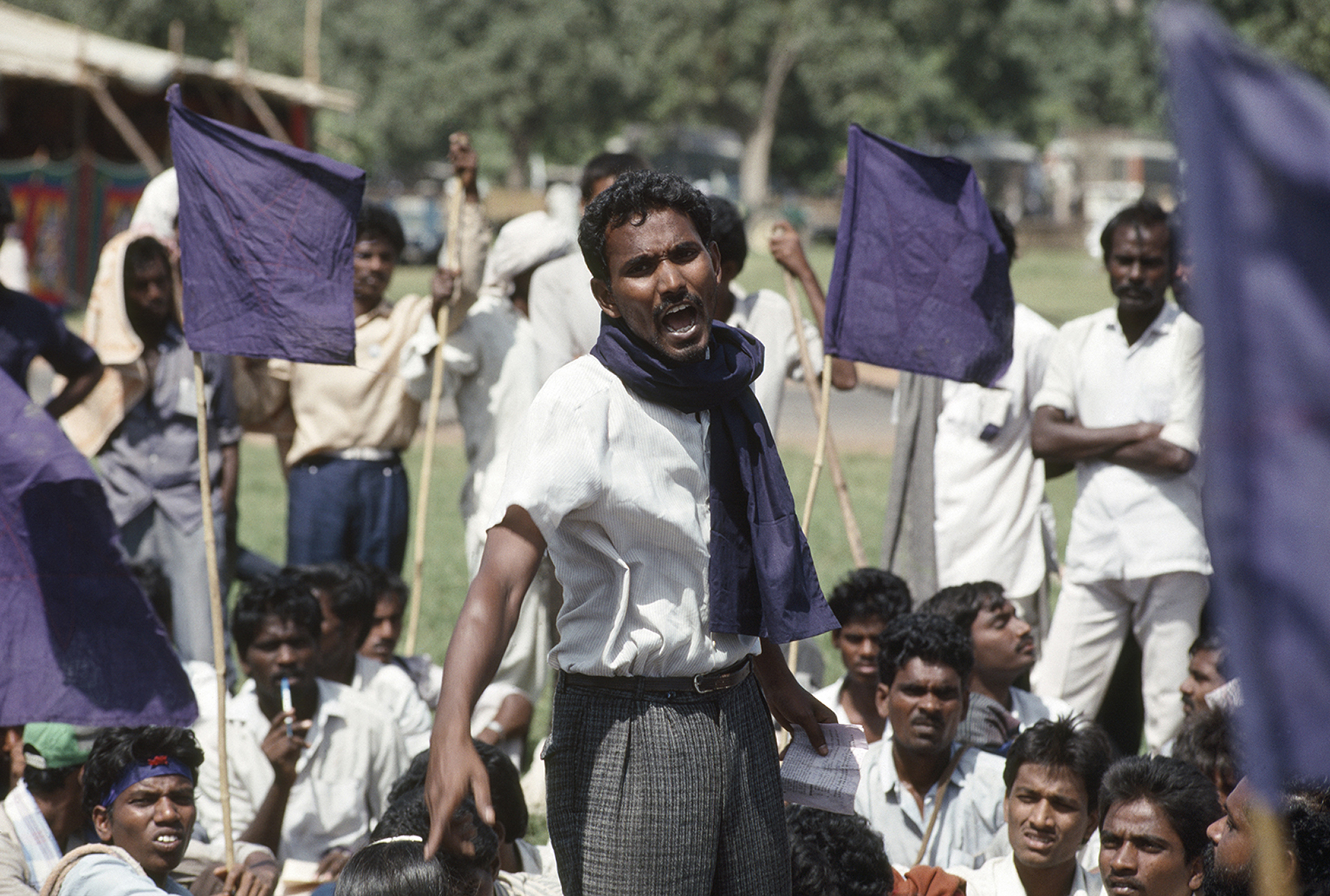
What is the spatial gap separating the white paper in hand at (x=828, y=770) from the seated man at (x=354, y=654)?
2.54 metres

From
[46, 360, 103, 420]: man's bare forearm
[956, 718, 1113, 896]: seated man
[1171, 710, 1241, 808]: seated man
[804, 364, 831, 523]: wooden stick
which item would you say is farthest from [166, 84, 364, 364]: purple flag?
[1171, 710, 1241, 808]: seated man

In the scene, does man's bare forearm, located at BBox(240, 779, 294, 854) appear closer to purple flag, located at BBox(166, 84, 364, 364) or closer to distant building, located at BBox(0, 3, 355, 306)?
purple flag, located at BBox(166, 84, 364, 364)

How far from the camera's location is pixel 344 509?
6.19 metres

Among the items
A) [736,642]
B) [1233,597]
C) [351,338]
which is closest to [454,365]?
[351,338]

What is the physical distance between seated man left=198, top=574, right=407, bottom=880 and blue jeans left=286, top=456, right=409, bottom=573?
1.28 metres

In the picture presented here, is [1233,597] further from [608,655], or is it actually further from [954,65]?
[954,65]

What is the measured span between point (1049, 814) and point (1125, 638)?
1788 millimetres

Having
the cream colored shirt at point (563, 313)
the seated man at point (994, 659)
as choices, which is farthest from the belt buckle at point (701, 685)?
the cream colored shirt at point (563, 313)

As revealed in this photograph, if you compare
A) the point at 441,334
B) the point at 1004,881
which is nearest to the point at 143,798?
the point at 1004,881

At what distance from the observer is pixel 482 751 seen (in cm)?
404

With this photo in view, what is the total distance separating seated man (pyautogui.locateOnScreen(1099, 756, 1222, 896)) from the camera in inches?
141

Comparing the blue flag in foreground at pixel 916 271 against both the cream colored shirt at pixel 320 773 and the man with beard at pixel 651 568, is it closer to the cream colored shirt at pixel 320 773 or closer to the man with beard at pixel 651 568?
the cream colored shirt at pixel 320 773

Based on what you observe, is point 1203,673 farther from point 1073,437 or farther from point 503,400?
point 503,400

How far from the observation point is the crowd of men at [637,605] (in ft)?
8.42
